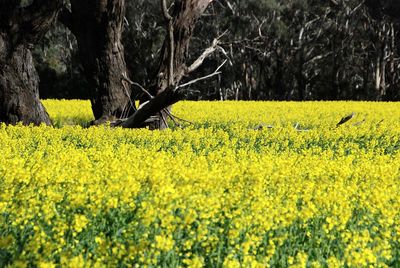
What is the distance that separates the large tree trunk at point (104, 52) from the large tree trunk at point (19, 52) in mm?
1628

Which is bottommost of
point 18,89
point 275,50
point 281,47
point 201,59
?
point 18,89

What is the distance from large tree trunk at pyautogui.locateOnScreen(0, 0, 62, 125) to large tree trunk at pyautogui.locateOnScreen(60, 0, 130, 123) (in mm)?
1628

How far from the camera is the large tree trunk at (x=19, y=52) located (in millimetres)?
15102

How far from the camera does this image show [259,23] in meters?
51.0

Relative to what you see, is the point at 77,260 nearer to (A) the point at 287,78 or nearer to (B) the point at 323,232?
(B) the point at 323,232

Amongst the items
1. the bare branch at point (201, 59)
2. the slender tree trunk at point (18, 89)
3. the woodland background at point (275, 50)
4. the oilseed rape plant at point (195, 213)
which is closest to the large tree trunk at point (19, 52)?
the slender tree trunk at point (18, 89)

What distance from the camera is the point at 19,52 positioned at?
15.2 m

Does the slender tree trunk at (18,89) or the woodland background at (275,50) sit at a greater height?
the woodland background at (275,50)

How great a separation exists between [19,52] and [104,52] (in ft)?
7.60

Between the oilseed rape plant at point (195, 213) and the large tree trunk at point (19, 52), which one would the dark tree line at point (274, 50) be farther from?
the oilseed rape plant at point (195, 213)

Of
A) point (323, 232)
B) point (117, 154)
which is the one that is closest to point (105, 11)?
point (117, 154)

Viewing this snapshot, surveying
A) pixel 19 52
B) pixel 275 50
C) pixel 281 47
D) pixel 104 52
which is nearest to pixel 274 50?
pixel 275 50

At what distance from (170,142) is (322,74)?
44522mm

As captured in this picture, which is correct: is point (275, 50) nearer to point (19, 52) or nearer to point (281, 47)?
point (281, 47)
